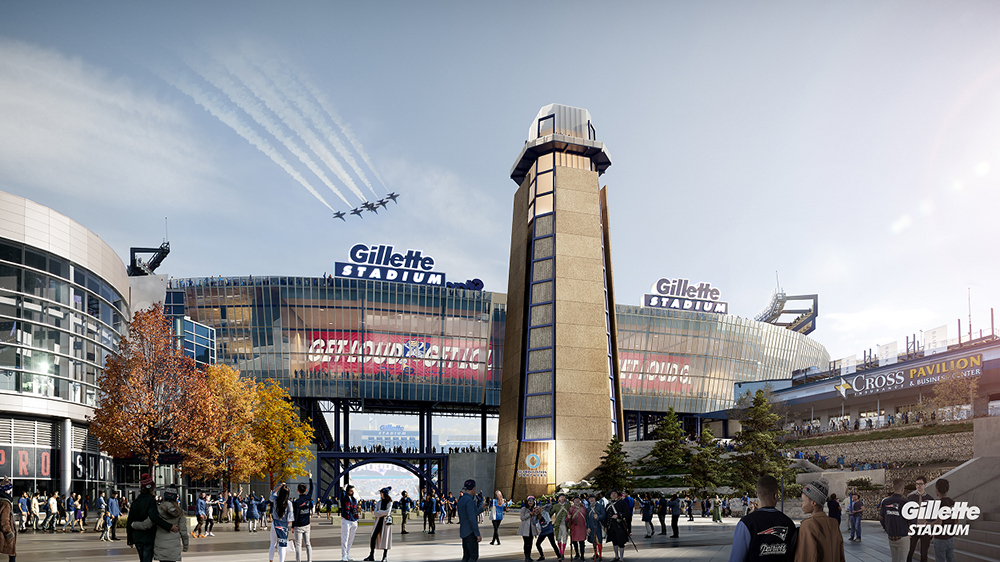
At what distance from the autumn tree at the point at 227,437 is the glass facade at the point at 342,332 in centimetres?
2870

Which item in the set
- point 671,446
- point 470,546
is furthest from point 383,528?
point 671,446

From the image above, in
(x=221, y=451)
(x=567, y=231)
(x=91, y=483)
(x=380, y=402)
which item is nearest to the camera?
(x=91, y=483)

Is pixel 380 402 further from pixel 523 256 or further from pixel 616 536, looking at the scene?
pixel 616 536

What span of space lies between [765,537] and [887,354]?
299 ft

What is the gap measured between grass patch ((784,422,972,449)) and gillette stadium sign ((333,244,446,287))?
42217 millimetres

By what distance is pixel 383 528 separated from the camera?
75.3ft

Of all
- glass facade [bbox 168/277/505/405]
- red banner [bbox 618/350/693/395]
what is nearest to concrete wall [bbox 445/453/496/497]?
glass facade [bbox 168/277/505/405]

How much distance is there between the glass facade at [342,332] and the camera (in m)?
88.8

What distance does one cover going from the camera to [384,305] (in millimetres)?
91188

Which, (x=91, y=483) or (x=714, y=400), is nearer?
(x=91, y=483)

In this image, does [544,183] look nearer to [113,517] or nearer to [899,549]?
[113,517]

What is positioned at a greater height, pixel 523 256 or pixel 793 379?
pixel 523 256

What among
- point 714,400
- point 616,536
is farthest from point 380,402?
point 616,536

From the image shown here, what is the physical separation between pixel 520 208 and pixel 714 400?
40039 mm
